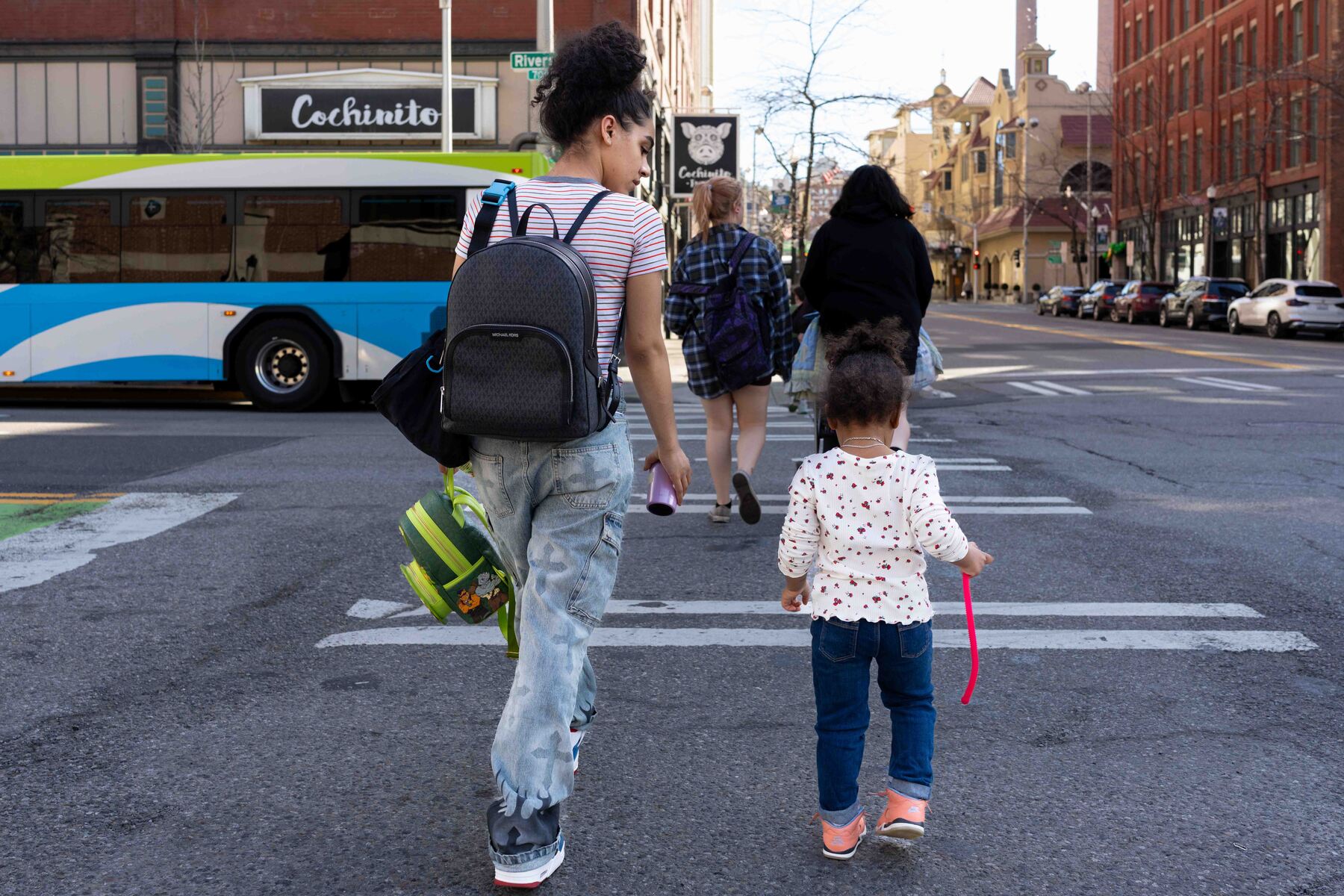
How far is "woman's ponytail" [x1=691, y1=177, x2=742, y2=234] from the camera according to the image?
7.93 metres

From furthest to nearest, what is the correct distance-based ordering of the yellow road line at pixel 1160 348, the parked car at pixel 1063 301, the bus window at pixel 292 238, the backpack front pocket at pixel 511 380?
the parked car at pixel 1063 301, the yellow road line at pixel 1160 348, the bus window at pixel 292 238, the backpack front pocket at pixel 511 380

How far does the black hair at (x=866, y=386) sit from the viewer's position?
11.1 feet

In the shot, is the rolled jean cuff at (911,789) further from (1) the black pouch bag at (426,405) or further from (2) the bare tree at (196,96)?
(2) the bare tree at (196,96)

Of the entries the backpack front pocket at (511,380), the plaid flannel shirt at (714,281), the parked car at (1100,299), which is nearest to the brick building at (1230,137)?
the parked car at (1100,299)

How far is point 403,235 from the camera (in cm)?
1638

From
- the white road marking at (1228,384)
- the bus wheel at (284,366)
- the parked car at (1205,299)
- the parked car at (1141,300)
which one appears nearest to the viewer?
the bus wheel at (284,366)

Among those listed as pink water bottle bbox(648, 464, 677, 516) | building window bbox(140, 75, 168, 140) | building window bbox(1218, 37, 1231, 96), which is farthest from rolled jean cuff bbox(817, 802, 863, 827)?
building window bbox(1218, 37, 1231, 96)

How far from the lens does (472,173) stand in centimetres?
1639

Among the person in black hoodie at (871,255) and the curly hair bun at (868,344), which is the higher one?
the person in black hoodie at (871,255)

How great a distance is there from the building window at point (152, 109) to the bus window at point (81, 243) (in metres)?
15.4

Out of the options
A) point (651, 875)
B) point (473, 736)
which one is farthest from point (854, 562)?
point (473, 736)

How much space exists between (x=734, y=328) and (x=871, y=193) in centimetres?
111

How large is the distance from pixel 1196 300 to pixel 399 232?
35344 mm

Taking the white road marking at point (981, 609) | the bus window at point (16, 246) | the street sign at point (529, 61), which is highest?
the street sign at point (529, 61)
